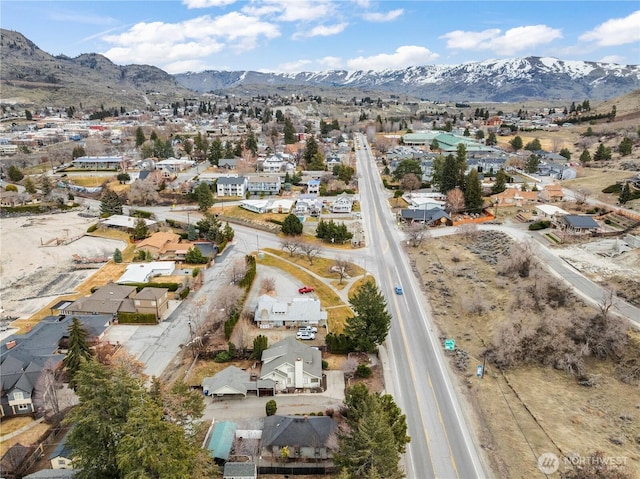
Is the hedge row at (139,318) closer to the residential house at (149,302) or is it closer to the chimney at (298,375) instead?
the residential house at (149,302)

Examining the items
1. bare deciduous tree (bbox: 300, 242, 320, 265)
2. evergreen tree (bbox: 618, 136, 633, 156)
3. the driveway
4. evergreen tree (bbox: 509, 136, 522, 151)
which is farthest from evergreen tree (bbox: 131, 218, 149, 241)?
evergreen tree (bbox: 509, 136, 522, 151)

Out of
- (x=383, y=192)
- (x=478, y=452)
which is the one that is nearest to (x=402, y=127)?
(x=383, y=192)

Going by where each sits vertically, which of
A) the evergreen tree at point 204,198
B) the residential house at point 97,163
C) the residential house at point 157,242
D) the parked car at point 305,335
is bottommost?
the parked car at point 305,335

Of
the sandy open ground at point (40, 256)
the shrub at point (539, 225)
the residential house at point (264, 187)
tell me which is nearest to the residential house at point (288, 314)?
the sandy open ground at point (40, 256)

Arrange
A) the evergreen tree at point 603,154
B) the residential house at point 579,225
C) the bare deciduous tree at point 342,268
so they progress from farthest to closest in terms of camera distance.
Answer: the evergreen tree at point 603,154
the residential house at point 579,225
the bare deciduous tree at point 342,268

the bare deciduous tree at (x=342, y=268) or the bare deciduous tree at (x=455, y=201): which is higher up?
the bare deciduous tree at (x=455, y=201)

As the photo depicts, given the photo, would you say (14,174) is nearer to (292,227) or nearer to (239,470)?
(292,227)
